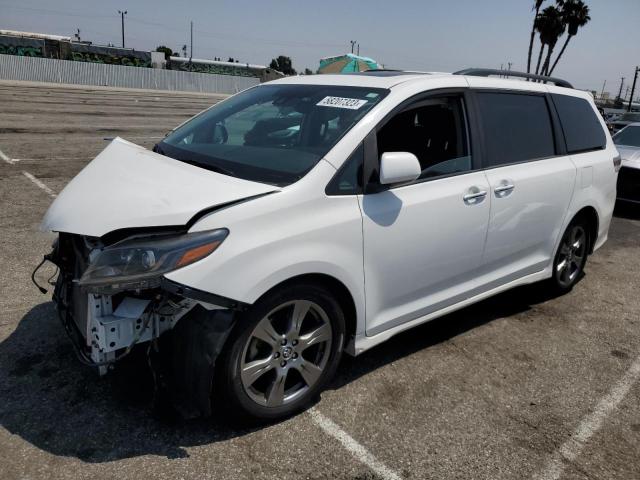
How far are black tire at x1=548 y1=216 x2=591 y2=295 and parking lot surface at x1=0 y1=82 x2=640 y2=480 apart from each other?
236 millimetres

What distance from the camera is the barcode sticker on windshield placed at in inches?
127

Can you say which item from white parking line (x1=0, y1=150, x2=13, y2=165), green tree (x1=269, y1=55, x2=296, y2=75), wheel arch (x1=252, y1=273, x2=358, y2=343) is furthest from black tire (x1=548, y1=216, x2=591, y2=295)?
green tree (x1=269, y1=55, x2=296, y2=75)

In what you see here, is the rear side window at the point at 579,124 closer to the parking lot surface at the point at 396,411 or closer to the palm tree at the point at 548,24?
the parking lot surface at the point at 396,411

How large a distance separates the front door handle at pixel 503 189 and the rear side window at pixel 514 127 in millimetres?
158

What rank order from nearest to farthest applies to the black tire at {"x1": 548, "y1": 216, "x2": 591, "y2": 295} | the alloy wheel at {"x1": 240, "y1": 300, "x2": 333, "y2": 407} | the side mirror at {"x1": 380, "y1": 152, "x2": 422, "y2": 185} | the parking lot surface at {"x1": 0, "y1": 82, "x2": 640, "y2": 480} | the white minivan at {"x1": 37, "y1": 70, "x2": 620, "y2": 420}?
1. the white minivan at {"x1": 37, "y1": 70, "x2": 620, "y2": 420}
2. the parking lot surface at {"x1": 0, "y1": 82, "x2": 640, "y2": 480}
3. the alloy wheel at {"x1": 240, "y1": 300, "x2": 333, "y2": 407}
4. the side mirror at {"x1": 380, "y1": 152, "x2": 422, "y2": 185}
5. the black tire at {"x1": 548, "y1": 216, "x2": 591, "y2": 295}

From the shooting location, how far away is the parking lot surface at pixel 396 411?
8.56ft

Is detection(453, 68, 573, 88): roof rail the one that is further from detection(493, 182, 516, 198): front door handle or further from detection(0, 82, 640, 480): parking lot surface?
detection(0, 82, 640, 480): parking lot surface

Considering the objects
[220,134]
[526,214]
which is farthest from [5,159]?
[526,214]

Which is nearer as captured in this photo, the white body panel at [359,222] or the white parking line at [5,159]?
the white body panel at [359,222]

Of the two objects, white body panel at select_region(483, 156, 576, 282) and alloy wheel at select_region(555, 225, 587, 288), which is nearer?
white body panel at select_region(483, 156, 576, 282)

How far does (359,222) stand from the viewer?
2.93 m

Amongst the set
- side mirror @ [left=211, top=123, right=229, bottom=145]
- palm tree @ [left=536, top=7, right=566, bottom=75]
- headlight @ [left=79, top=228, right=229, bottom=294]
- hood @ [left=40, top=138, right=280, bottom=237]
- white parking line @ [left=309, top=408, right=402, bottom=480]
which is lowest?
white parking line @ [left=309, top=408, right=402, bottom=480]

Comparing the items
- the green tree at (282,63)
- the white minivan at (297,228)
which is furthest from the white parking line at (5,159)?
the green tree at (282,63)

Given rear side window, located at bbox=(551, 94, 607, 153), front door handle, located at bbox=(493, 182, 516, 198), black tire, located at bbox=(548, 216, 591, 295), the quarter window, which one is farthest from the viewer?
black tire, located at bbox=(548, 216, 591, 295)
